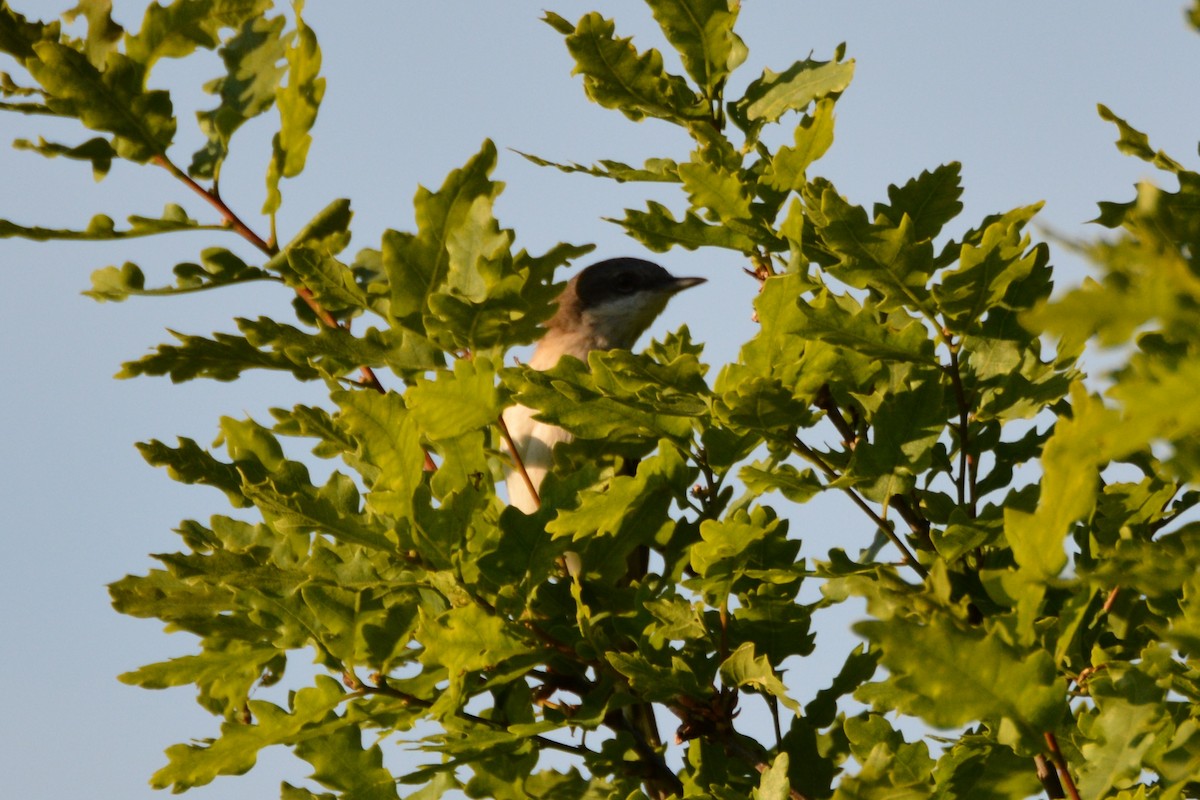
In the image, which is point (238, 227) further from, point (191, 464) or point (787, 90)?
point (787, 90)

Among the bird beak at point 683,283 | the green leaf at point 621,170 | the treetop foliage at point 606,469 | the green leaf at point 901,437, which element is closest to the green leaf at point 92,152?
the treetop foliage at point 606,469

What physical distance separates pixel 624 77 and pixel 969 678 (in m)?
2.03

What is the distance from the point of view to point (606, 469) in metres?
3.89

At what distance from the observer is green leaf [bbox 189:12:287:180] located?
144 inches

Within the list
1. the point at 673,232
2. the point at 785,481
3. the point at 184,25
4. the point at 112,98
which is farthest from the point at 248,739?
the point at 184,25

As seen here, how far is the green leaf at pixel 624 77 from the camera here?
351 cm

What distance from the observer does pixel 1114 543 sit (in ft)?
9.60

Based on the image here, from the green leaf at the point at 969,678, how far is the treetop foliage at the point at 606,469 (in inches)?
12.6

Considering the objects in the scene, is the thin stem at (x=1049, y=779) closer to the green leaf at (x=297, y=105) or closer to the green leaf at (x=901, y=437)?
the green leaf at (x=901, y=437)

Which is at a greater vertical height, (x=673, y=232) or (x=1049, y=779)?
(x=673, y=232)

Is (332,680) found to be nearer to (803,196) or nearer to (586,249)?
(586,249)

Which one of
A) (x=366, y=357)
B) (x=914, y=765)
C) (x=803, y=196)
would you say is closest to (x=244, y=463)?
(x=366, y=357)

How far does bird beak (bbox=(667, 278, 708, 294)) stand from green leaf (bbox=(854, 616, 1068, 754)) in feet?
19.2

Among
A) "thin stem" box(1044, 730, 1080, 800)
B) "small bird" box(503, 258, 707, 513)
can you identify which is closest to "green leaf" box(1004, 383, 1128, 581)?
"thin stem" box(1044, 730, 1080, 800)
